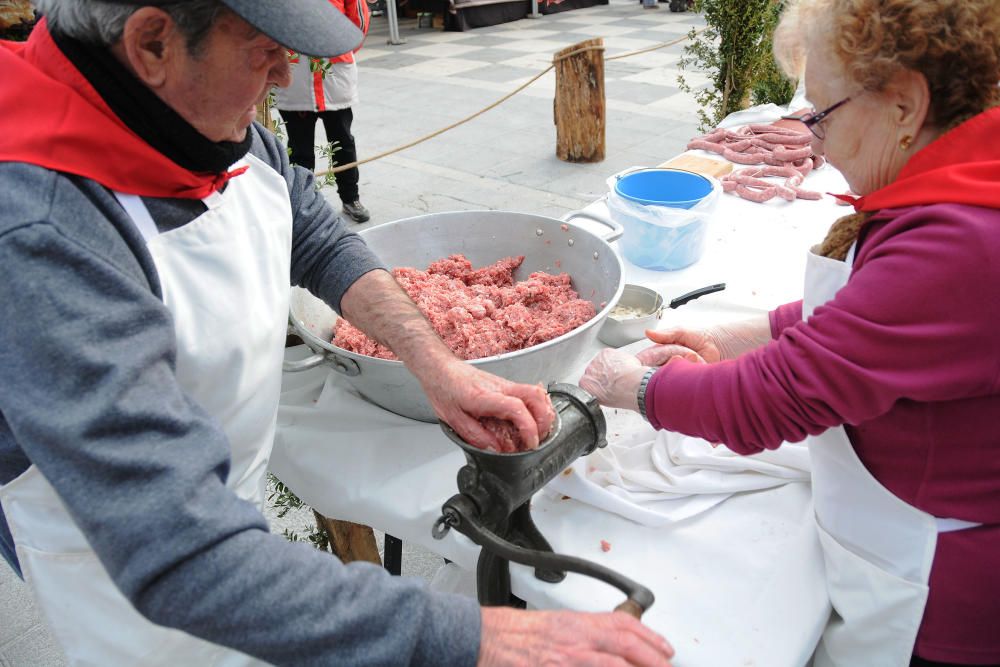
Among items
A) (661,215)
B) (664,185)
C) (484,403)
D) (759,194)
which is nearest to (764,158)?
(759,194)

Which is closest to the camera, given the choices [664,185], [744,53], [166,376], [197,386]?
[166,376]

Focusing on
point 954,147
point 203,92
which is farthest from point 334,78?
point 954,147

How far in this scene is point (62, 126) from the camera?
959 mm

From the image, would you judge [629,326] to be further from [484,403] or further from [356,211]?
[356,211]

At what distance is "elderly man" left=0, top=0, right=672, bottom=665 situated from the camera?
2.67 ft

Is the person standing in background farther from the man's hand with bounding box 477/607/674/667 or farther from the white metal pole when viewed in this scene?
the white metal pole

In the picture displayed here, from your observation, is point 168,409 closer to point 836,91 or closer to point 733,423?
point 733,423

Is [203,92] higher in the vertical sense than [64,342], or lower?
higher

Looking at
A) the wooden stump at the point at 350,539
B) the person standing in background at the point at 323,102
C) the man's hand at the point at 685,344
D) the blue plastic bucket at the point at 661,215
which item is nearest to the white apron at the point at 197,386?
the wooden stump at the point at 350,539

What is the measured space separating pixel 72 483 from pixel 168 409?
0.42ft

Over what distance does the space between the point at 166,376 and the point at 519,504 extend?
611mm

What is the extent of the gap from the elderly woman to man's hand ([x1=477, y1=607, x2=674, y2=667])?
45 cm

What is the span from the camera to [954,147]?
3.57 ft

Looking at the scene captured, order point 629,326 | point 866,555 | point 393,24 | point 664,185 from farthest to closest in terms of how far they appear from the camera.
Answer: point 393,24, point 664,185, point 629,326, point 866,555
